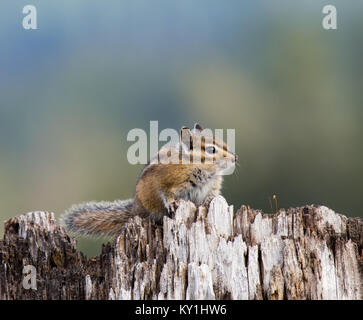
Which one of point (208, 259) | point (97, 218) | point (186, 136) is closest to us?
point (208, 259)

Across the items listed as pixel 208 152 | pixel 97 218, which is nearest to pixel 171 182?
pixel 208 152

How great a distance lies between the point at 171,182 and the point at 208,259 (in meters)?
1.46

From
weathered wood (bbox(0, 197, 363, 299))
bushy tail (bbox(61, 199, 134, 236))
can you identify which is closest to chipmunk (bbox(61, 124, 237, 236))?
bushy tail (bbox(61, 199, 134, 236))

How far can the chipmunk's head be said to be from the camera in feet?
15.6

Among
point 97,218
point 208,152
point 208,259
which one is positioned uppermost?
point 208,152

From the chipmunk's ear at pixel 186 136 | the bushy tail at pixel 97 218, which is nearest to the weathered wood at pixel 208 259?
the chipmunk's ear at pixel 186 136

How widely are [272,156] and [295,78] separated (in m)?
2.63

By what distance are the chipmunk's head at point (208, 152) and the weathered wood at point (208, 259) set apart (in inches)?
41.2

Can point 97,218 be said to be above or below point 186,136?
below

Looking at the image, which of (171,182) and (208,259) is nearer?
(208,259)

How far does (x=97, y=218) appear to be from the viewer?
192 inches

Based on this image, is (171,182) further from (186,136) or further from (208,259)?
(208,259)

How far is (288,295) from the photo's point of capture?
3.30m
